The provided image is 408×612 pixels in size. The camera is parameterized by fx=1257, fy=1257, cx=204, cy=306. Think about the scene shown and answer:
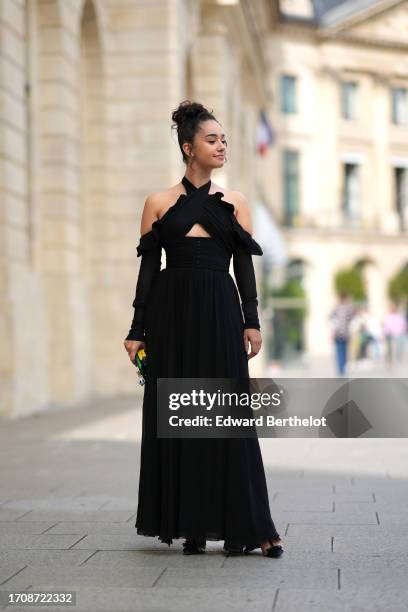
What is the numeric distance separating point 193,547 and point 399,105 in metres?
62.5

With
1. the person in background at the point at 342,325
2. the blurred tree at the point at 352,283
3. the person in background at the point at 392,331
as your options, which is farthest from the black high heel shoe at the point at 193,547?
the blurred tree at the point at 352,283

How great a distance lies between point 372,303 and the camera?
62.8m

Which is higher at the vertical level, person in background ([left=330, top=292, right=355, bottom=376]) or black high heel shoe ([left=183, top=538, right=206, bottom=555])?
person in background ([left=330, top=292, right=355, bottom=376])

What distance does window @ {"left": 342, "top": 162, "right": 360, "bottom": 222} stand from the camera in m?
63.3

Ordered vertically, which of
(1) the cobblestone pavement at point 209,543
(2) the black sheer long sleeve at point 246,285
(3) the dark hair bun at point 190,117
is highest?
(3) the dark hair bun at point 190,117

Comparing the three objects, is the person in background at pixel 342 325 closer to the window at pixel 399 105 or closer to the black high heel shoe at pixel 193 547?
the black high heel shoe at pixel 193 547

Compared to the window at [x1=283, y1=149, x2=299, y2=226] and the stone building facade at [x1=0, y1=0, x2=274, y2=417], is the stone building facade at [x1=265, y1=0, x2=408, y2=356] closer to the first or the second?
the window at [x1=283, y1=149, x2=299, y2=226]

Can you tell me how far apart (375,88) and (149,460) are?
61.0m

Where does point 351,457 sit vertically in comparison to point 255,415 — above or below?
below

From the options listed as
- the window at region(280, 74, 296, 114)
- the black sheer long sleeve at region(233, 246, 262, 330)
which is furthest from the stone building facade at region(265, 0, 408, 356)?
the black sheer long sleeve at region(233, 246, 262, 330)

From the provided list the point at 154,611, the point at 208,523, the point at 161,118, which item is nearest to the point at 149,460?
the point at 208,523

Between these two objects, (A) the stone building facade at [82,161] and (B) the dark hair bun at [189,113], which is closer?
(B) the dark hair bun at [189,113]

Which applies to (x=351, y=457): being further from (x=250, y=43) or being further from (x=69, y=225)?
(x=250, y=43)

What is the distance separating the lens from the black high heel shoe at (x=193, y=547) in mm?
5551
